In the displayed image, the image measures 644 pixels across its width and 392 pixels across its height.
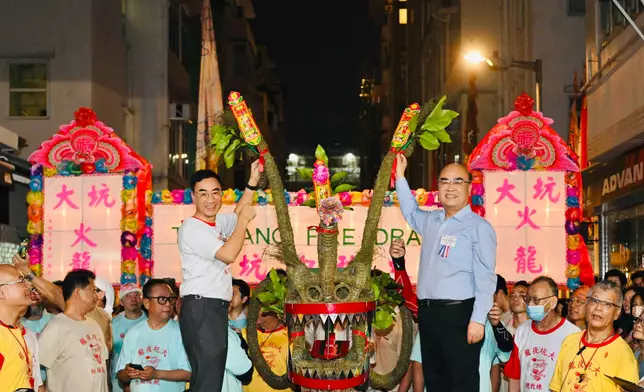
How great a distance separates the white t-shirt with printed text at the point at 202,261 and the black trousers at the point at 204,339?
75mm

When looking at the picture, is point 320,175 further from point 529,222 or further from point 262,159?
point 529,222

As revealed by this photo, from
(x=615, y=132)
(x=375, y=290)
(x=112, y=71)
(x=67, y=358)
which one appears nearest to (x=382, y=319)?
(x=375, y=290)

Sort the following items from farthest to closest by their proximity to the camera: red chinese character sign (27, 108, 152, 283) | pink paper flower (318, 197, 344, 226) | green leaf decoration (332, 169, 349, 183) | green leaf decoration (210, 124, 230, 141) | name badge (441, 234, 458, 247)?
red chinese character sign (27, 108, 152, 283), green leaf decoration (332, 169, 349, 183), green leaf decoration (210, 124, 230, 141), name badge (441, 234, 458, 247), pink paper flower (318, 197, 344, 226)

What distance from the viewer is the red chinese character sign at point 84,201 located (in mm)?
15938

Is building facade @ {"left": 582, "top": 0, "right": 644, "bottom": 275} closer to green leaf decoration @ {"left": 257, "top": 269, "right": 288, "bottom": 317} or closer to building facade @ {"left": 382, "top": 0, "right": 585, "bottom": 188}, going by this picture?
building facade @ {"left": 382, "top": 0, "right": 585, "bottom": 188}

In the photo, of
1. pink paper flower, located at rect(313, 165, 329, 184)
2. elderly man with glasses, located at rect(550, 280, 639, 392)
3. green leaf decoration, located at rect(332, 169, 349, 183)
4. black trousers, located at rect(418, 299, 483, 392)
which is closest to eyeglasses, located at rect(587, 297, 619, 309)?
elderly man with glasses, located at rect(550, 280, 639, 392)

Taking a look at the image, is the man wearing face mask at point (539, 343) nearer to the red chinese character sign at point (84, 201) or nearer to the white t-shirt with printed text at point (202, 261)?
the white t-shirt with printed text at point (202, 261)

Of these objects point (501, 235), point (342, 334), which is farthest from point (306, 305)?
point (501, 235)

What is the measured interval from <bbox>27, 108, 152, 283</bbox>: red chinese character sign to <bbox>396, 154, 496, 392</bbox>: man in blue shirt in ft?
27.7

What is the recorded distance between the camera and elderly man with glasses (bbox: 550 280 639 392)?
7.66m

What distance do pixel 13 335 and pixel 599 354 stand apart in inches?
157

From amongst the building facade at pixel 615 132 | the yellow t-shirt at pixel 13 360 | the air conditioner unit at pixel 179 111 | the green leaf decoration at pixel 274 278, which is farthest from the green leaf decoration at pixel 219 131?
the air conditioner unit at pixel 179 111

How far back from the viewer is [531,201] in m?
15.6

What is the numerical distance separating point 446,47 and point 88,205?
77.5 feet
